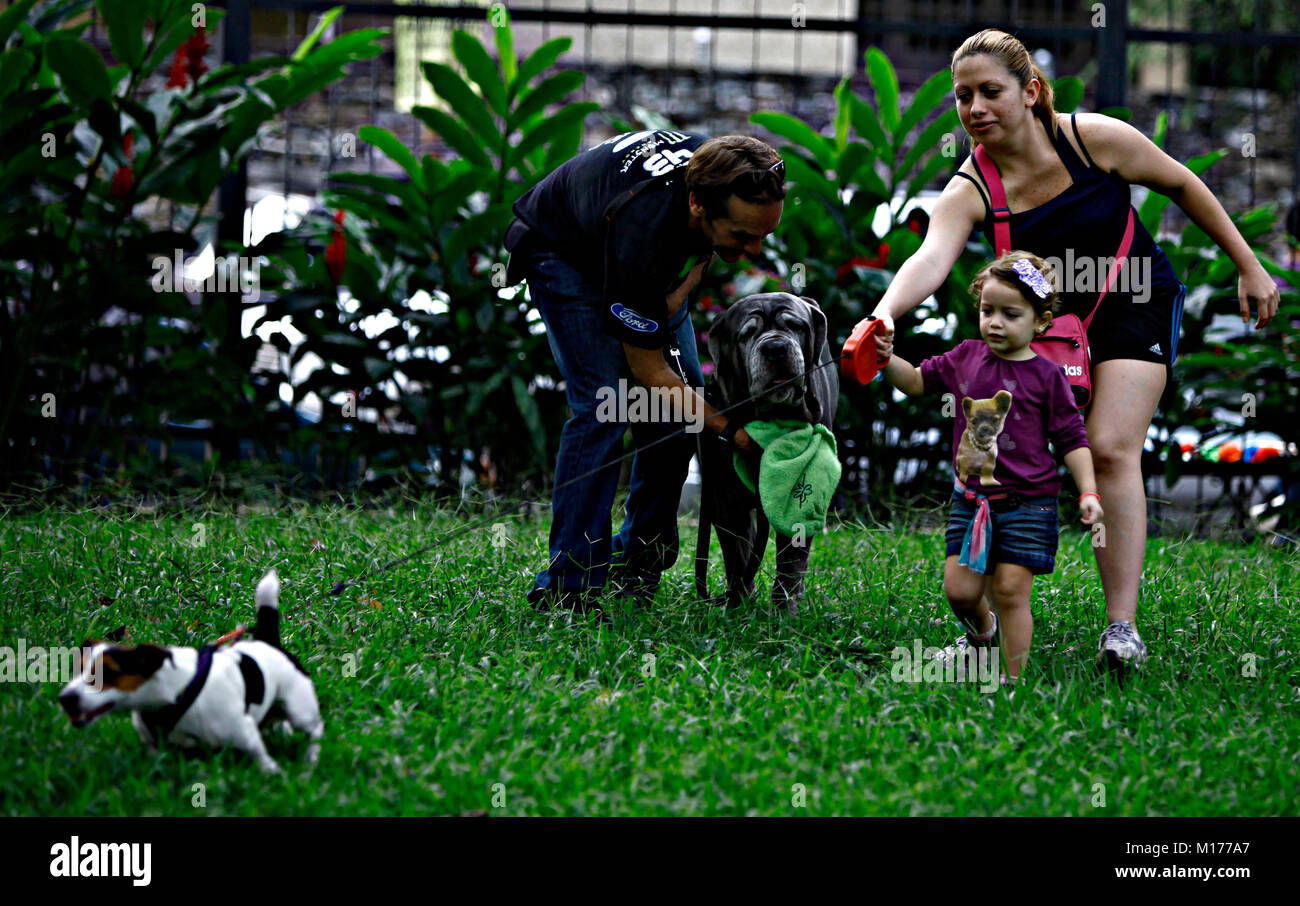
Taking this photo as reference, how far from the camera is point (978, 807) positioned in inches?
99.7

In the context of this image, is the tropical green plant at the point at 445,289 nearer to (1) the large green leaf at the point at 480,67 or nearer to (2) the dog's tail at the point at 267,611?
(1) the large green leaf at the point at 480,67

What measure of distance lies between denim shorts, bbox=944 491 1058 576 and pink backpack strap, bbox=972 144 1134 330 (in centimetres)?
65

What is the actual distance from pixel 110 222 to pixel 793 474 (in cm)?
404

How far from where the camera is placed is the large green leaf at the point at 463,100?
5.99 metres

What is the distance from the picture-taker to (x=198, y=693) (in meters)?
2.49

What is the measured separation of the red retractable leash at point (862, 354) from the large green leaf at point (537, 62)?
337 centimetres

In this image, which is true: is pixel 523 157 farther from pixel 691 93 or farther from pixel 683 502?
pixel 691 93

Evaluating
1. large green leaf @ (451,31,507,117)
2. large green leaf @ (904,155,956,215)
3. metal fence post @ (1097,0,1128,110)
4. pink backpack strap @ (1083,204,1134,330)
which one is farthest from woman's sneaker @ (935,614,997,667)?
metal fence post @ (1097,0,1128,110)

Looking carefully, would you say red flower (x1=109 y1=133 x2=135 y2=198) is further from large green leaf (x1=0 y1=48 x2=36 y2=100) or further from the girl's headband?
the girl's headband

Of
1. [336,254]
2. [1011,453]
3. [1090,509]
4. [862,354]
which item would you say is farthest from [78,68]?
[1090,509]

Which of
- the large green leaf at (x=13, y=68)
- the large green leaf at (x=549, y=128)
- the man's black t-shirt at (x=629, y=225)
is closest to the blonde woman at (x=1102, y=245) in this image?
the man's black t-shirt at (x=629, y=225)

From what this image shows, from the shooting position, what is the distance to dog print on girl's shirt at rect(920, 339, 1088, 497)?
322 centimetres

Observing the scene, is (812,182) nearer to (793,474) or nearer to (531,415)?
(531,415)
